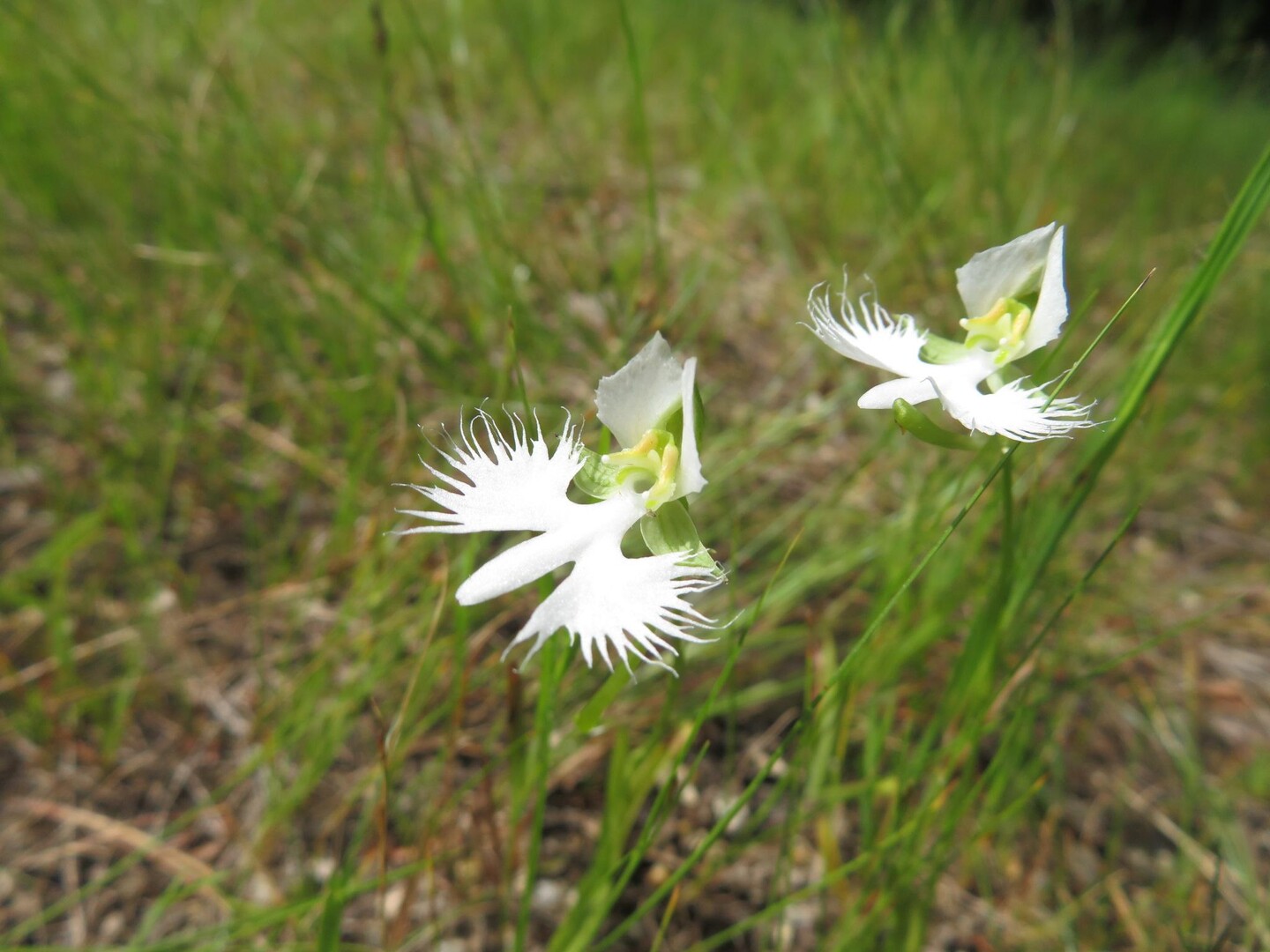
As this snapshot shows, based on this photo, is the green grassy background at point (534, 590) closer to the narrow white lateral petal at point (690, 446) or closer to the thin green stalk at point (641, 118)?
the thin green stalk at point (641, 118)

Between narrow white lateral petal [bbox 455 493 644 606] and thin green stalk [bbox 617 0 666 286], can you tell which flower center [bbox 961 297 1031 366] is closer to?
narrow white lateral petal [bbox 455 493 644 606]

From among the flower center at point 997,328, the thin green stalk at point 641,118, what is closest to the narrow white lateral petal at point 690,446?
the flower center at point 997,328

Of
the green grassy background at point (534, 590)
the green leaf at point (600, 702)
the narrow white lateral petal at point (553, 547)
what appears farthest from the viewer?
the green grassy background at point (534, 590)

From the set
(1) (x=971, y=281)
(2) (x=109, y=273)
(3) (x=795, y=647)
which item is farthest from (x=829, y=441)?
(2) (x=109, y=273)

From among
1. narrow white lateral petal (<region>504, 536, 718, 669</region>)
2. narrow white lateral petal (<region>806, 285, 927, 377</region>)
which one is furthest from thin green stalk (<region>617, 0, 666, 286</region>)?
narrow white lateral petal (<region>504, 536, 718, 669</region>)

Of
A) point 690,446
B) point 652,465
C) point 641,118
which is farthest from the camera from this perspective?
point 641,118

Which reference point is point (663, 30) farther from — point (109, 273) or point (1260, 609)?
point (1260, 609)

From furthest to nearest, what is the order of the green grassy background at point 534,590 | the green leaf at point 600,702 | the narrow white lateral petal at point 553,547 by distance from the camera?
the green grassy background at point 534,590, the green leaf at point 600,702, the narrow white lateral petal at point 553,547

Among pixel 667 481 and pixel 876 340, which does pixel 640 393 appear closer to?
pixel 667 481

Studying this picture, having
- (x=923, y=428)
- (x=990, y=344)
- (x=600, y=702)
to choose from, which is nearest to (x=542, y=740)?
(x=600, y=702)
